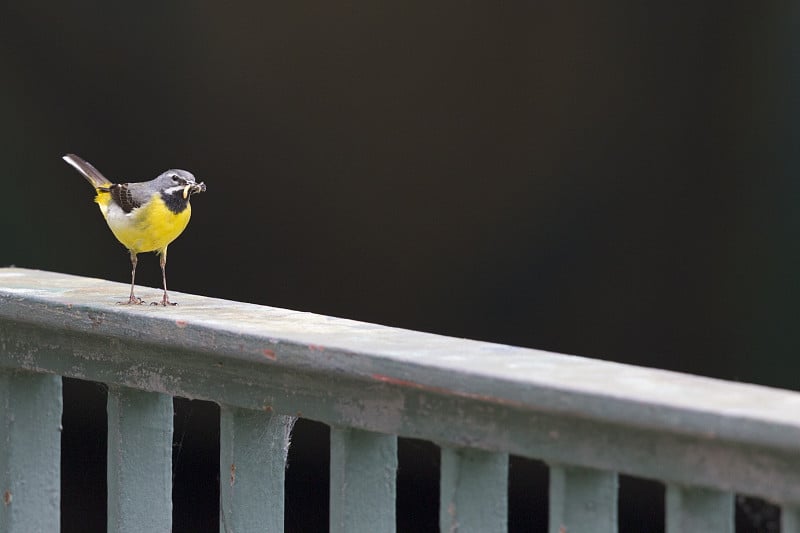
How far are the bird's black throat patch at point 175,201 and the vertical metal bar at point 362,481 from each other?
1473 millimetres

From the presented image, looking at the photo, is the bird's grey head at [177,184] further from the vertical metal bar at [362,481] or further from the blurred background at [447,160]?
the blurred background at [447,160]

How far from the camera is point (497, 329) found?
6211 millimetres

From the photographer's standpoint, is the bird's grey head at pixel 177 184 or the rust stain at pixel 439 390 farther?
the bird's grey head at pixel 177 184

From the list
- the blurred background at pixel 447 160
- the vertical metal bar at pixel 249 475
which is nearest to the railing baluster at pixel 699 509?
the vertical metal bar at pixel 249 475

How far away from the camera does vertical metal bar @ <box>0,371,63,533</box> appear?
2.09m

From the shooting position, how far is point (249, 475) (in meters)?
1.83

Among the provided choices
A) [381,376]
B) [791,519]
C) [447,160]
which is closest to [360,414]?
[381,376]

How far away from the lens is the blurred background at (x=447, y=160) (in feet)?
17.5

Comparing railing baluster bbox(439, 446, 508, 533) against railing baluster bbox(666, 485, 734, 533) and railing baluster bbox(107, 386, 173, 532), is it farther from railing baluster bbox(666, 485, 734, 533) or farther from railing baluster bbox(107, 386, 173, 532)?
railing baluster bbox(107, 386, 173, 532)

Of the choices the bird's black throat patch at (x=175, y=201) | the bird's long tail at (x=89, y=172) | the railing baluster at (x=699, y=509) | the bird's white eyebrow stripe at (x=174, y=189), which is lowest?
the railing baluster at (x=699, y=509)

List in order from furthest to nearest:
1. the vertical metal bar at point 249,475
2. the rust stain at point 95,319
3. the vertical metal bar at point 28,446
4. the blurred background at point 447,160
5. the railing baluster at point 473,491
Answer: the blurred background at point 447,160
the vertical metal bar at point 28,446
the rust stain at point 95,319
the vertical metal bar at point 249,475
the railing baluster at point 473,491

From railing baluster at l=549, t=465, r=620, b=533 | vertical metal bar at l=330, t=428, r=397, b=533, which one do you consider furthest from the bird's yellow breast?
railing baluster at l=549, t=465, r=620, b=533

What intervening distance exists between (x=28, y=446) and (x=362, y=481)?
68 centimetres

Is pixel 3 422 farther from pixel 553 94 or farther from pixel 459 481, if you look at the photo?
pixel 553 94
